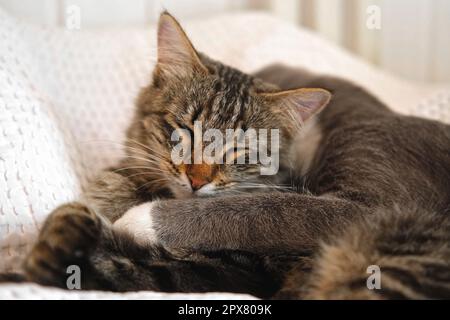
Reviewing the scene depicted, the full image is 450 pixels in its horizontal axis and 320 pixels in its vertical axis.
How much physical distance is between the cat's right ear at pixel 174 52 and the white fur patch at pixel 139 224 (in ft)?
1.37

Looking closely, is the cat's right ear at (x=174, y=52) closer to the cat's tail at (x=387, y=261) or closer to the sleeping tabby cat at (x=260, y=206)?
the sleeping tabby cat at (x=260, y=206)

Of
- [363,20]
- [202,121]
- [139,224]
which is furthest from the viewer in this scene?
[363,20]

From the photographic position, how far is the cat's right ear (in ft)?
4.58

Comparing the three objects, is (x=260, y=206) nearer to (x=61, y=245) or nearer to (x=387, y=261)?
(x=387, y=261)

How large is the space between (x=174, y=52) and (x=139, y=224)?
1.70 feet

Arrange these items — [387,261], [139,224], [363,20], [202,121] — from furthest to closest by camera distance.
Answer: [363,20] < [202,121] < [139,224] < [387,261]

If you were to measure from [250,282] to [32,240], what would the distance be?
1.55 ft

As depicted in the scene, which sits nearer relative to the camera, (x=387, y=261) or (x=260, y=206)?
(x=387, y=261)

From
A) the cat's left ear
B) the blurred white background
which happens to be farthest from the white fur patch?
the blurred white background

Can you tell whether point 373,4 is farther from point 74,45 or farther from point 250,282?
point 250,282

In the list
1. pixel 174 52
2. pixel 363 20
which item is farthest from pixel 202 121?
pixel 363 20

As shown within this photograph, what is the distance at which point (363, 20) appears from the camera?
2.50 m

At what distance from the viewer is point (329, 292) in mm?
991
